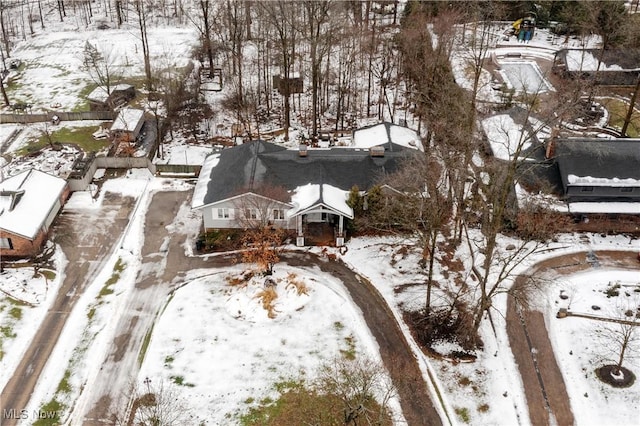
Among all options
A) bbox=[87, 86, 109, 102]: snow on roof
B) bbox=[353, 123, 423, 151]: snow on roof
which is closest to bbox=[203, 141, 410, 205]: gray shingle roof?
bbox=[353, 123, 423, 151]: snow on roof

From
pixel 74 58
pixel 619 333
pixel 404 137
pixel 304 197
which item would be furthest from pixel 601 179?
pixel 74 58

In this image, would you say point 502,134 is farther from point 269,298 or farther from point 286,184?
point 269,298

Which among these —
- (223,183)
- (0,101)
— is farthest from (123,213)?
(0,101)

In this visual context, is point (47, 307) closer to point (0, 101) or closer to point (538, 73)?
point (0, 101)

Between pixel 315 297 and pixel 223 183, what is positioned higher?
Answer: pixel 223 183

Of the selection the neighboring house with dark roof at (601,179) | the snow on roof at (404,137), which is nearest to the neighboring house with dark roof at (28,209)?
the snow on roof at (404,137)

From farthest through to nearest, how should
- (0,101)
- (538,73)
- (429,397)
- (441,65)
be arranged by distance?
(538,73) < (0,101) < (441,65) < (429,397)
